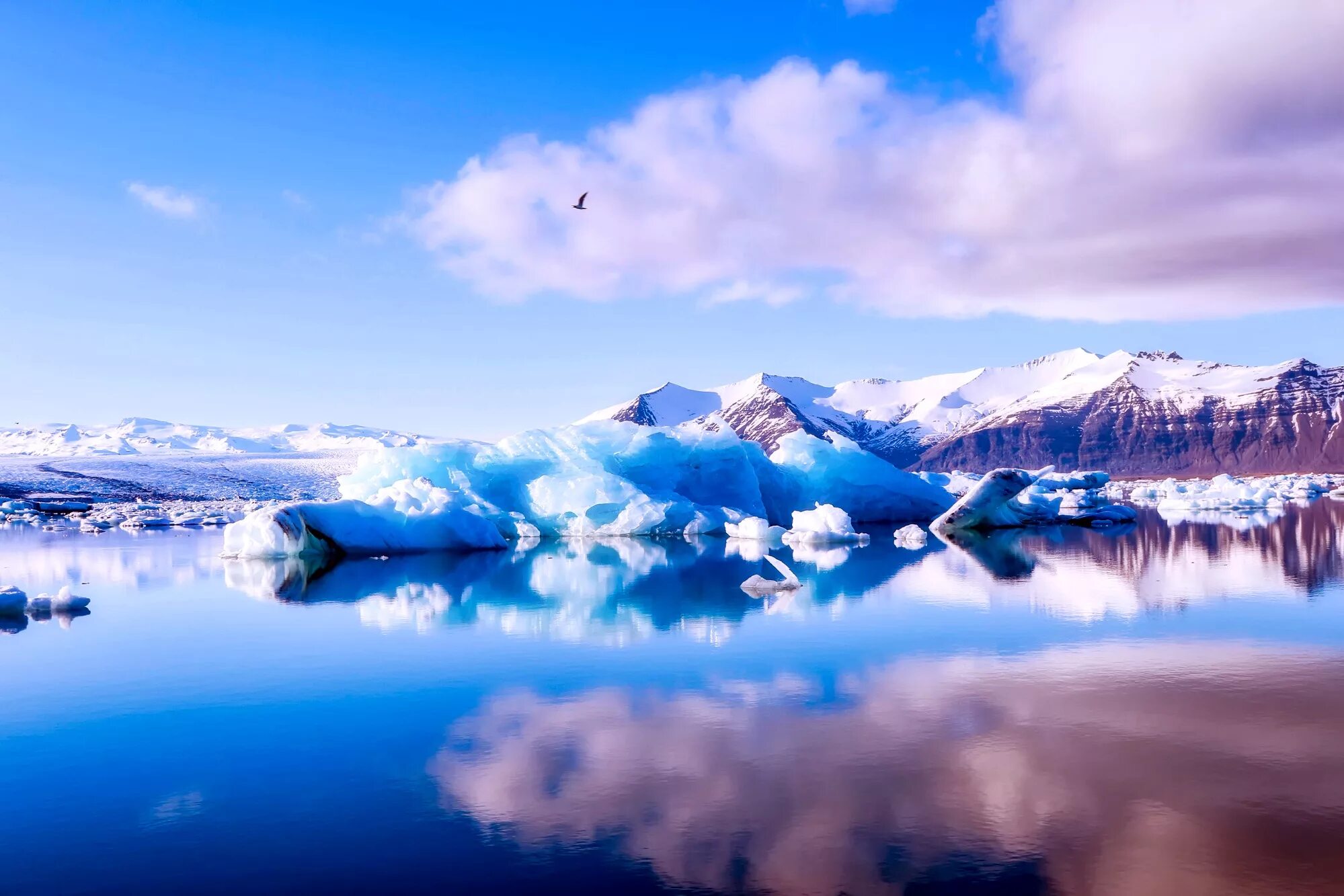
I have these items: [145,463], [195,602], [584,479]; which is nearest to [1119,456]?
[145,463]

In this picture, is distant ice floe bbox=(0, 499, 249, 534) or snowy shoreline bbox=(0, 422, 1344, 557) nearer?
snowy shoreline bbox=(0, 422, 1344, 557)

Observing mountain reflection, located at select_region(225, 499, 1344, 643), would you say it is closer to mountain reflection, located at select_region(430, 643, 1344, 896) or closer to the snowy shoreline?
the snowy shoreline

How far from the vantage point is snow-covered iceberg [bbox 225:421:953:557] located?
2377 centimetres

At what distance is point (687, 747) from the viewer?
6812 millimetres

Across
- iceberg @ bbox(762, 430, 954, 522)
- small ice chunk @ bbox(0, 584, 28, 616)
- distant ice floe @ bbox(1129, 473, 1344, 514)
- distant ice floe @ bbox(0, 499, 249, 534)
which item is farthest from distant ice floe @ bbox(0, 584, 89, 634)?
distant ice floe @ bbox(1129, 473, 1344, 514)

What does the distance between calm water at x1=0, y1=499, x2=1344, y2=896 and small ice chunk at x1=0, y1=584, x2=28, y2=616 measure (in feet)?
2.99

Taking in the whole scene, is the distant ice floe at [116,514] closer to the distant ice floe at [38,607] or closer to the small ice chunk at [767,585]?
the distant ice floe at [38,607]

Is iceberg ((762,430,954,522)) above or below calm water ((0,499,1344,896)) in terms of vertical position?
above

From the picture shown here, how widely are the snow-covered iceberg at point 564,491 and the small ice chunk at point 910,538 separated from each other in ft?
7.55

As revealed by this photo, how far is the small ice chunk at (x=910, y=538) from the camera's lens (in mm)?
26248

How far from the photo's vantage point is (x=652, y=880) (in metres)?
4.63

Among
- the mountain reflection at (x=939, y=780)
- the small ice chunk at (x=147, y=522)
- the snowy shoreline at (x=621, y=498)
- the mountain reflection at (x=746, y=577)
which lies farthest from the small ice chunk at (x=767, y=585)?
the small ice chunk at (x=147, y=522)

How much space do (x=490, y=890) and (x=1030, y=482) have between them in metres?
30.8

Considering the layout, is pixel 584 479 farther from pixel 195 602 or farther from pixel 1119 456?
pixel 1119 456
